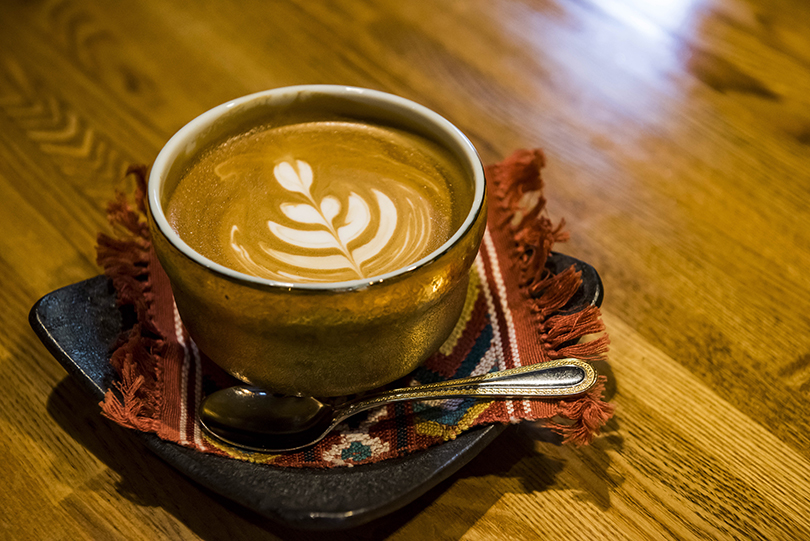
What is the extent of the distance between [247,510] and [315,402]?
0.10 meters

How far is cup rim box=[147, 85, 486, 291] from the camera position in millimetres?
505

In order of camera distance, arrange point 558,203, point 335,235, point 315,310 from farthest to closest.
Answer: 1. point 558,203
2. point 335,235
3. point 315,310

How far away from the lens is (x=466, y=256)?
57cm

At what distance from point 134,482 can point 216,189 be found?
27 centimetres

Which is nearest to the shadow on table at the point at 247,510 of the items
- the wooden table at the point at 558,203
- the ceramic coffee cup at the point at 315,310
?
the wooden table at the point at 558,203

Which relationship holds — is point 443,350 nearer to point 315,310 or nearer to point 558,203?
point 315,310

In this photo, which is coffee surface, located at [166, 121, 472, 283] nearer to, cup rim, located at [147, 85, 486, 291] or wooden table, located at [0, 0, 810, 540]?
cup rim, located at [147, 85, 486, 291]

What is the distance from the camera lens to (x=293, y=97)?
0.71 metres

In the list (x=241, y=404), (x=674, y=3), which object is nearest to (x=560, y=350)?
(x=241, y=404)

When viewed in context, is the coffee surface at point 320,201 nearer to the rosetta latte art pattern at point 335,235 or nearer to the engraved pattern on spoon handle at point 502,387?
the rosetta latte art pattern at point 335,235

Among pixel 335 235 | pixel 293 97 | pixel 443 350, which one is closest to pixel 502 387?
pixel 443 350

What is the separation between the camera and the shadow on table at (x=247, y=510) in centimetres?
57

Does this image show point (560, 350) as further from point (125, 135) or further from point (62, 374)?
point (125, 135)

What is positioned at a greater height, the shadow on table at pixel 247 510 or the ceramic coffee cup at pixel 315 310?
the ceramic coffee cup at pixel 315 310
